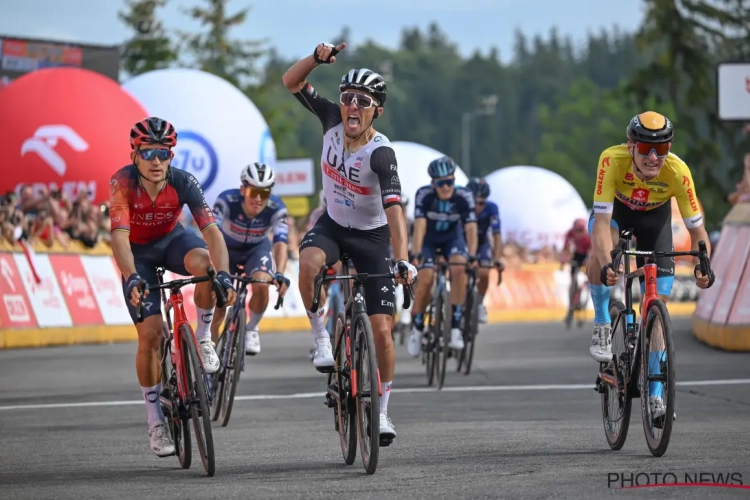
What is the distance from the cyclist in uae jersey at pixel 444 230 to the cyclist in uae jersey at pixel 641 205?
627 centimetres

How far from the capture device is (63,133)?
27.2 m

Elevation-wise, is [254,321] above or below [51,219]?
below

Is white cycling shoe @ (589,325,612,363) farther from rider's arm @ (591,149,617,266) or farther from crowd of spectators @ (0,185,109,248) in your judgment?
crowd of spectators @ (0,185,109,248)

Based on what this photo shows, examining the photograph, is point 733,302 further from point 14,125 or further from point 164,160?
point 14,125

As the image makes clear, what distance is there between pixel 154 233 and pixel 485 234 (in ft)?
34.8

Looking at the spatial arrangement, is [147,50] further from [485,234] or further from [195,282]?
[195,282]

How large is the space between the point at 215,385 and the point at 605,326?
3.81 meters

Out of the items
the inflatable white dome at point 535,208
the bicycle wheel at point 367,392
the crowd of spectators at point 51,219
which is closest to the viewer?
the bicycle wheel at point 367,392

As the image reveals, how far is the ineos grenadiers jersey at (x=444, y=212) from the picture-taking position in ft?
55.2

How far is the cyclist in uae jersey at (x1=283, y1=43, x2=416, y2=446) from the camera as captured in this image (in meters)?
9.41

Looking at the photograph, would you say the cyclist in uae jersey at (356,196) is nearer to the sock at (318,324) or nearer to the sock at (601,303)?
the sock at (318,324)

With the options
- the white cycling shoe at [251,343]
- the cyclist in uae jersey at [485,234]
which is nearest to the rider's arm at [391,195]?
the white cycling shoe at [251,343]

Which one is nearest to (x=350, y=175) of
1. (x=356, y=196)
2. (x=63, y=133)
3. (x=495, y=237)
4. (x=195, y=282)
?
(x=356, y=196)

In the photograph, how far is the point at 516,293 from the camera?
33.0m
